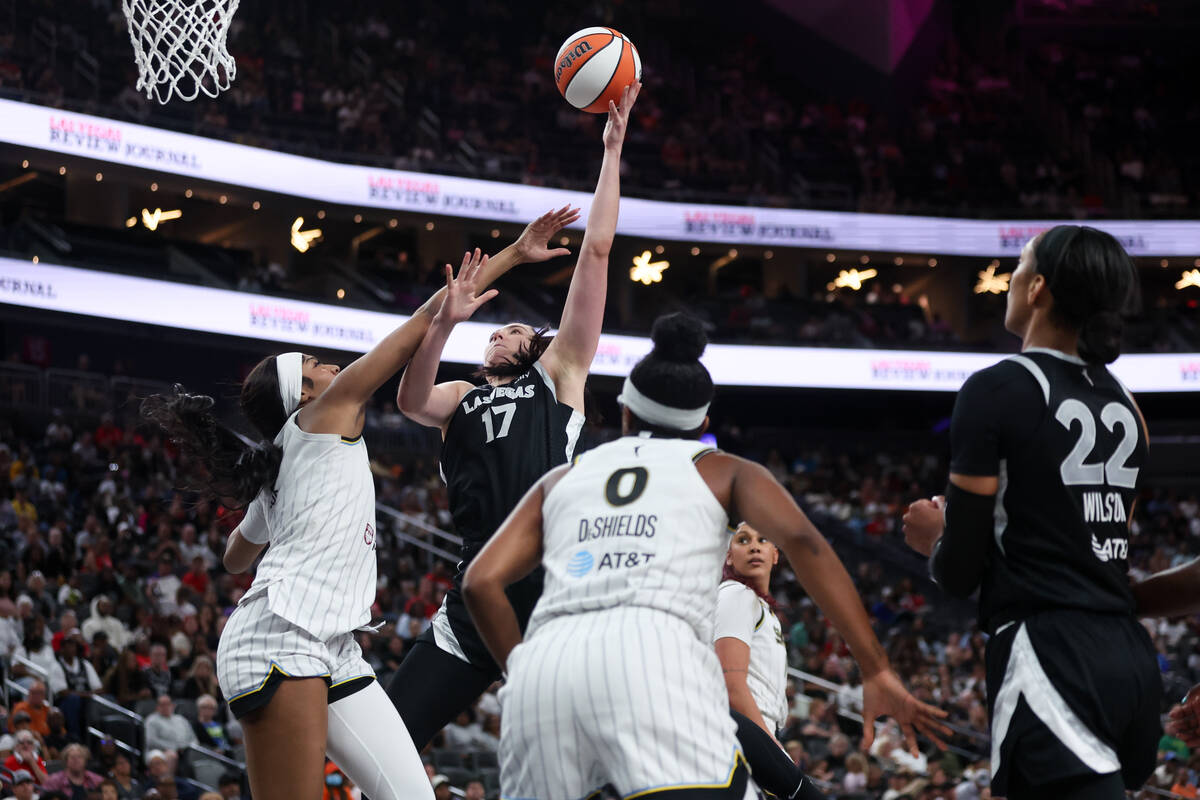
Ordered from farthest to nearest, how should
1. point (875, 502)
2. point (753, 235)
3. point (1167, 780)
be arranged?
point (753, 235) < point (875, 502) < point (1167, 780)

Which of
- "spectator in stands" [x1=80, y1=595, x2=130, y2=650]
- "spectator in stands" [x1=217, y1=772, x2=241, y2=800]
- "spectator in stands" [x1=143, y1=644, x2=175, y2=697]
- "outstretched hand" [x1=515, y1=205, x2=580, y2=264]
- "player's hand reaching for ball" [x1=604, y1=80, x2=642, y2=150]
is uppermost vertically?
"player's hand reaching for ball" [x1=604, y1=80, x2=642, y2=150]

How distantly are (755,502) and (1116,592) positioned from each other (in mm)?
891

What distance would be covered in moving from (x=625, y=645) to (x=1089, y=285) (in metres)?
1.45

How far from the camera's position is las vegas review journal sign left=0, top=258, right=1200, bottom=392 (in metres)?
22.4

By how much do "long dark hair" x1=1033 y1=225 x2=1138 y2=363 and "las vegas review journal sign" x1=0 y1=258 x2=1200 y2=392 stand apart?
15.8 metres

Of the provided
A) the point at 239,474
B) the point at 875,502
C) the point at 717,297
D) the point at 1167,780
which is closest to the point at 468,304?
the point at 239,474

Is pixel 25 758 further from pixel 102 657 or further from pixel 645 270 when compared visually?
pixel 645 270

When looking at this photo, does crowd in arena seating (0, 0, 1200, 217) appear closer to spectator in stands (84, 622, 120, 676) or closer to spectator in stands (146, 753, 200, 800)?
spectator in stands (84, 622, 120, 676)

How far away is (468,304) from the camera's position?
4859mm

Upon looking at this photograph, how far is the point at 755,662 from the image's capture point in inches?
205

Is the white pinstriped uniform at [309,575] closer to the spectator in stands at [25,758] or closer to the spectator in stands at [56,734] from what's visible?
the spectator in stands at [25,758]

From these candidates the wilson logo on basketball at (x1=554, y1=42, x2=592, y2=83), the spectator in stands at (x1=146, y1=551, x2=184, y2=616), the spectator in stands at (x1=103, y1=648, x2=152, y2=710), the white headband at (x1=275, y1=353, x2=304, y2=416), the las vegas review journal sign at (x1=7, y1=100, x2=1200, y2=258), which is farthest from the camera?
the las vegas review journal sign at (x1=7, y1=100, x2=1200, y2=258)

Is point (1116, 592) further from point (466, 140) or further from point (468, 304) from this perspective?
point (466, 140)

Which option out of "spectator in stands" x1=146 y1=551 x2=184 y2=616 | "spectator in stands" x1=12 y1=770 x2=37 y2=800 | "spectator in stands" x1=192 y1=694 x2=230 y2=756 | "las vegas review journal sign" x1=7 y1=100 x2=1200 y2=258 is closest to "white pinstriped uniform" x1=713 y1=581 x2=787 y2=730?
"spectator in stands" x1=12 y1=770 x2=37 y2=800
